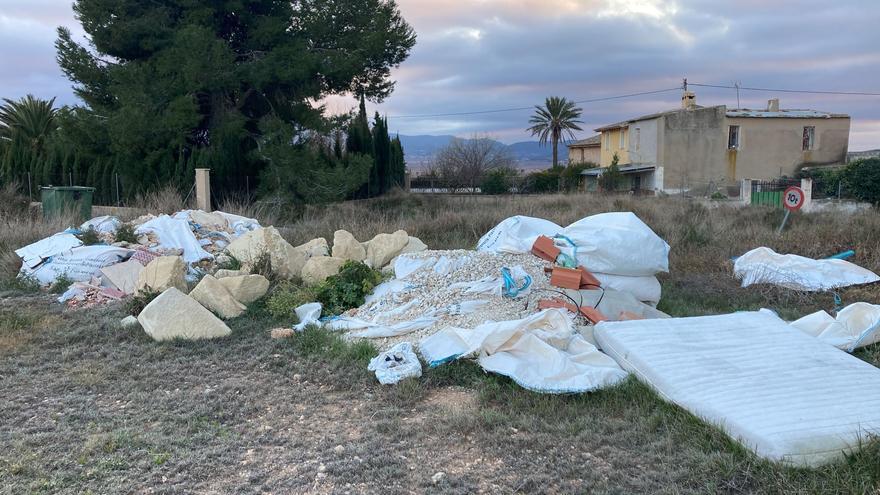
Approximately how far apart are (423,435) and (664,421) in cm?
132

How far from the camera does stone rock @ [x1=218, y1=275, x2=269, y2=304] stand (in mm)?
6238

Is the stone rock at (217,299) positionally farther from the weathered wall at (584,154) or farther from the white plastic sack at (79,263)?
the weathered wall at (584,154)

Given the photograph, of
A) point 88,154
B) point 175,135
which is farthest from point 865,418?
point 88,154

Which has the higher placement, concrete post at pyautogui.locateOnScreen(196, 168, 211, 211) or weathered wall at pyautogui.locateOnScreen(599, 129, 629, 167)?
weathered wall at pyautogui.locateOnScreen(599, 129, 629, 167)

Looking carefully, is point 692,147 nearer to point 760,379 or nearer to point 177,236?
point 177,236

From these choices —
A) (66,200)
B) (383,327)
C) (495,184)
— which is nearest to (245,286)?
(383,327)

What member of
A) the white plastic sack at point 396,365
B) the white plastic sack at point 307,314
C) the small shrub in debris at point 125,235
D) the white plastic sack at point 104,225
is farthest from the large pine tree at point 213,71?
the white plastic sack at point 396,365

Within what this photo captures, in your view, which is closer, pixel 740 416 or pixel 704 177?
pixel 740 416

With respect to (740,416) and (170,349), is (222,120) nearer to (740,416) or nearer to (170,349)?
(170,349)

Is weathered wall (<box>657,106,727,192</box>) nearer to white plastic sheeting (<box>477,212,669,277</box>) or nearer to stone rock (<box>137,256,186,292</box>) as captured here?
white plastic sheeting (<box>477,212,669,277</box>)

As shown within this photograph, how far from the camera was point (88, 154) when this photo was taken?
17.0 meters

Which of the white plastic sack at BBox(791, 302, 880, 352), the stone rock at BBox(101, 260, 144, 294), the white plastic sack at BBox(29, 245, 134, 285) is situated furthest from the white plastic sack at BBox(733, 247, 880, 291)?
the white plastic sack at BBox(29, 245, 134, 285)

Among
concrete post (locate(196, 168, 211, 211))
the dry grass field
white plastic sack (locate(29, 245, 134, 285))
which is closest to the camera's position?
the dry grass field

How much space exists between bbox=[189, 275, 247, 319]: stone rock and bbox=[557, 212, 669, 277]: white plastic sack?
3.33 metres
